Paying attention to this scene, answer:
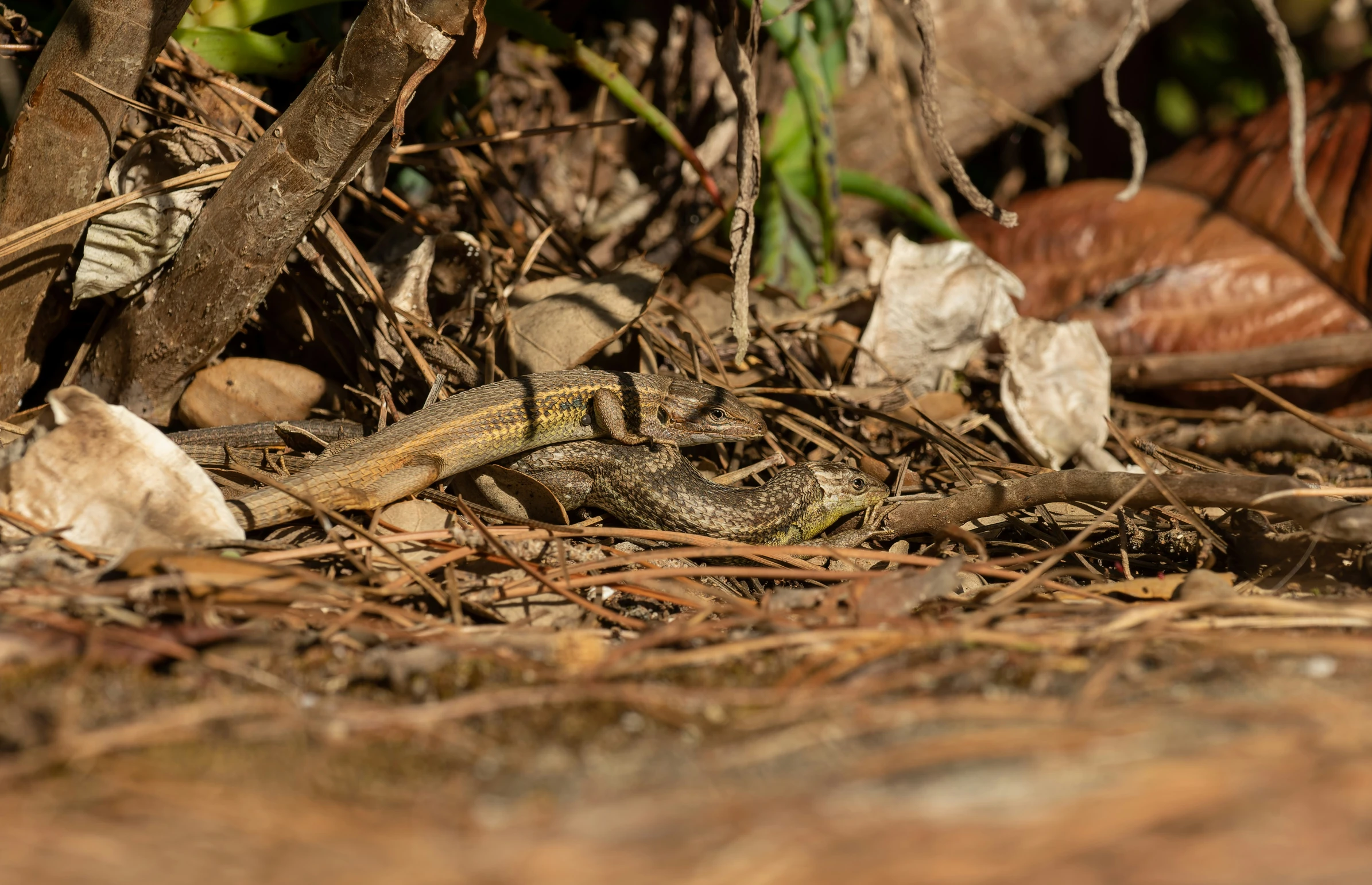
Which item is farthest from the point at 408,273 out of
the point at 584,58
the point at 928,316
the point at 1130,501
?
the point at 1130,501

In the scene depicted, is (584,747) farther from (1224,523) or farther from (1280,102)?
(1280,102)

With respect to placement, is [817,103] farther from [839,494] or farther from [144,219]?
[144,219]

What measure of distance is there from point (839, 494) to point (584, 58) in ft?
6.69

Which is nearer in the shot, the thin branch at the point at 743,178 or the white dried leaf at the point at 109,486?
the white dried leaf at the point at 109,486

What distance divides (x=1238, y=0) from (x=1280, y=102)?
0.84 m

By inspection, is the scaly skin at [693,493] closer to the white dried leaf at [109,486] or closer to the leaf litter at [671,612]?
the leaf litter at [671,612]

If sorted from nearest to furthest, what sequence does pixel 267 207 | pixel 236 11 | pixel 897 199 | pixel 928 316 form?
pixel 267 207, pixel 236 11, pixel 928 316, pixel 897 199

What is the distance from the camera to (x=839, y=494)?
11.8ft

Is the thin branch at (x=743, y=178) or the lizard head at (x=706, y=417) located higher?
the thin branch at (x=743, y=178)

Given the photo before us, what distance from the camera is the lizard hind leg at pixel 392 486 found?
3006 mm

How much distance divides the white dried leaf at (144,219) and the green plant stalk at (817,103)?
2.44m

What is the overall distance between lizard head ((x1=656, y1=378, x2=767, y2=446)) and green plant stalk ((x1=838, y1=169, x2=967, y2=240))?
1.79 m

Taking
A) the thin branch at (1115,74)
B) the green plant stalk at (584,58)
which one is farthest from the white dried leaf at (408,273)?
the thin branch at (1115,74)

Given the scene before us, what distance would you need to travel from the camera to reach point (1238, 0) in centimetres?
598
